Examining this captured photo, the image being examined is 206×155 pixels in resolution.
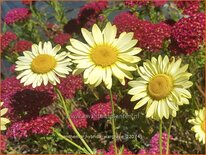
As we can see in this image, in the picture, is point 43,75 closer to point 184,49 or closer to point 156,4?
point 184,49

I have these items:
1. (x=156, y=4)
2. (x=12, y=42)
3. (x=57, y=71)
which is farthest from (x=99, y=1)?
(x=57, y=71)

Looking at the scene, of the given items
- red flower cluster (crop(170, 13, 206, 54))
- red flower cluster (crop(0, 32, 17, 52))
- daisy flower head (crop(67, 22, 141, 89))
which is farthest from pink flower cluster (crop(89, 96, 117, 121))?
red flower cluster (crop(0, 32, 17, 52))

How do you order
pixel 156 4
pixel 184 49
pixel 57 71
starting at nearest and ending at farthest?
pixel 57 71
pixel 184 49
pixel 156 4

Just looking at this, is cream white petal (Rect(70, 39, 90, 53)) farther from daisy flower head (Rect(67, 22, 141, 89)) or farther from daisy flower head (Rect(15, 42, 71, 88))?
daisy flower head (Rect(15, 42, 71, 88))

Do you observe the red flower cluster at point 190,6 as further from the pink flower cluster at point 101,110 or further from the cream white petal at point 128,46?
the cream white petal at point 128,46

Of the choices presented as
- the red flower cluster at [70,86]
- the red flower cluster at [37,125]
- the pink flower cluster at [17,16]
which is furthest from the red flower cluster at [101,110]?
the pink flower cluster at [17,16]

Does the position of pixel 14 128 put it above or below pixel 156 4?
below
